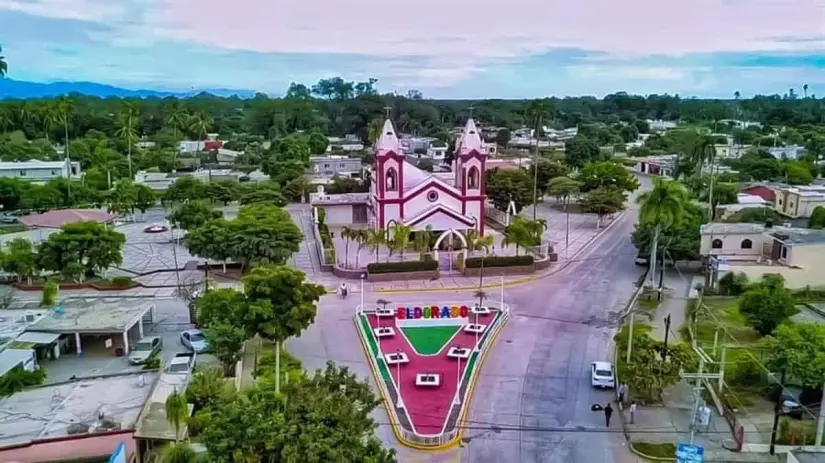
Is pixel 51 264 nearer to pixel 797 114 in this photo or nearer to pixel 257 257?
pixel 257 257

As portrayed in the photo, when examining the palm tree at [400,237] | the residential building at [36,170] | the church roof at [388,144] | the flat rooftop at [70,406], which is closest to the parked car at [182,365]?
the flat rooftop at [70,406]

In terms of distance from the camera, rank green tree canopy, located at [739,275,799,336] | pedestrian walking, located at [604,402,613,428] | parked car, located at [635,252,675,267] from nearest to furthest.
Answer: pedestrian walking, located at [604,402,613,428] → green tree canopy, located at [739,275,799,336] → parked car, located at [635,252,675,267]

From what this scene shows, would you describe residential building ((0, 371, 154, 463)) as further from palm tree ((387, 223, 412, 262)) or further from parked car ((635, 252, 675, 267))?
parked car ((635, 252, 675, 267))

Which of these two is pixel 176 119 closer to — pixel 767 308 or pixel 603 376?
pixel 603 376

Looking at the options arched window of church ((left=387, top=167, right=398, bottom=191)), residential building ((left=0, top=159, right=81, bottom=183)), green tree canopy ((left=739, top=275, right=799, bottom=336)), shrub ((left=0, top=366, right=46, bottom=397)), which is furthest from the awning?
residential building ((left=0, top=159, right=81, bottom=183))

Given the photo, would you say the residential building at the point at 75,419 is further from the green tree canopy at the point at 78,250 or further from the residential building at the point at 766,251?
the residential building at the point at 766,251

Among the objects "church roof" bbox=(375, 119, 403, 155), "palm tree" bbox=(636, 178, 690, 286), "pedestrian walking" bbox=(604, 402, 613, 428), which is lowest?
"pedestrian walking" bbox=(604, 402, 613, 428)

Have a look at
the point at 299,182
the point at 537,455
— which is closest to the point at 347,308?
the point at 537,455
